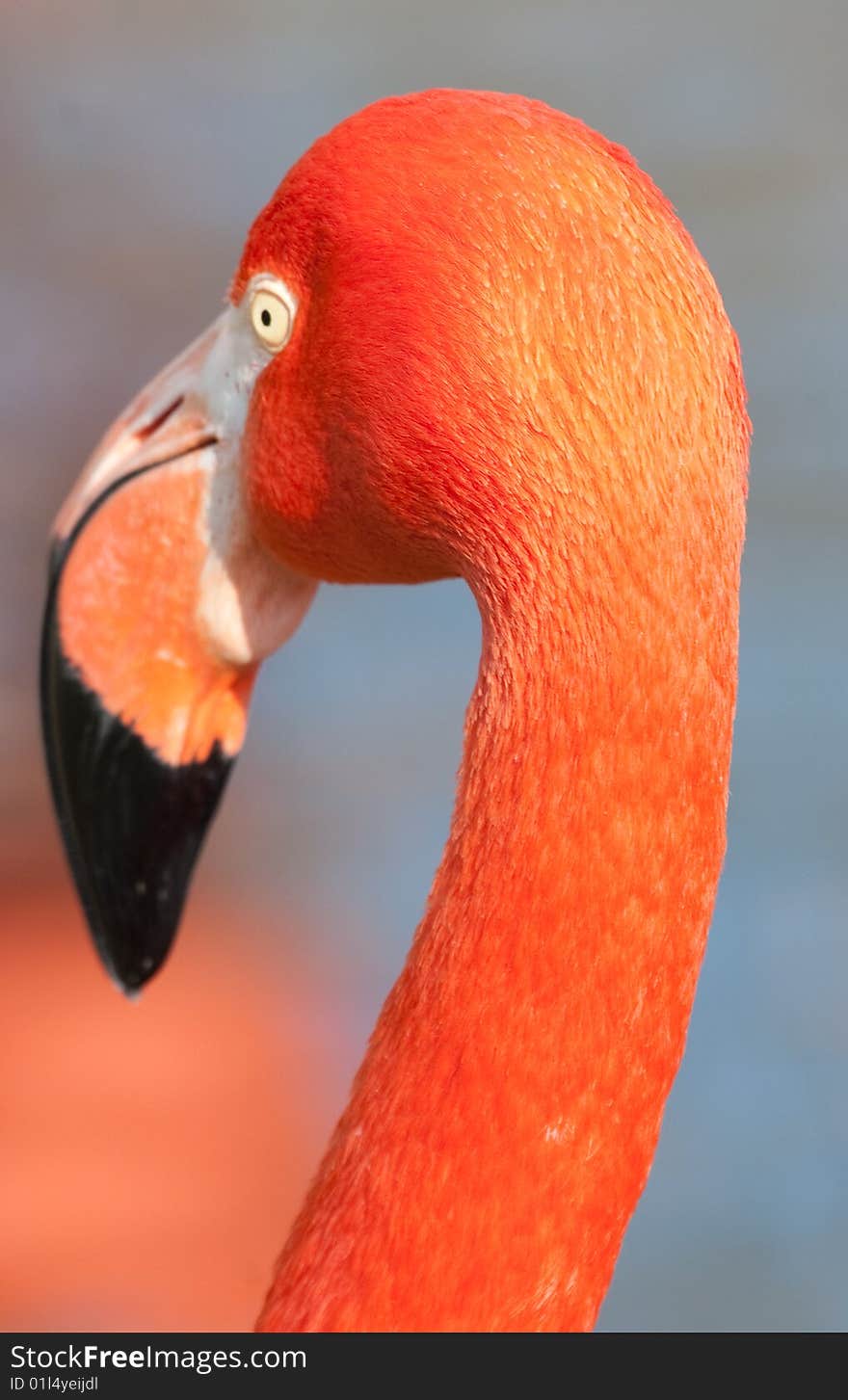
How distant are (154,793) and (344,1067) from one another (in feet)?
6.39

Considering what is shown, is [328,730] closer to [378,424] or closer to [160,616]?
[160,616]

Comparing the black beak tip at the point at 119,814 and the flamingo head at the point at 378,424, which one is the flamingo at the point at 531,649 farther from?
the black beak tip at the point at 119,814

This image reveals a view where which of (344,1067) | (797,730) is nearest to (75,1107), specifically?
(344,1067)

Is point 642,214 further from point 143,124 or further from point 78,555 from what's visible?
point 143,124

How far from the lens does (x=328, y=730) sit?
422 cm

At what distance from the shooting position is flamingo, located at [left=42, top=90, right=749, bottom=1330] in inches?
49.2

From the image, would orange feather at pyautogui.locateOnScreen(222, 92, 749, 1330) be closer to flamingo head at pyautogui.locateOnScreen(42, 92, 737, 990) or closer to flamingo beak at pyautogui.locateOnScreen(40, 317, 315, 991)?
flamingo head at pyautogui.locateOnScreen(42, 92, 737, 990)

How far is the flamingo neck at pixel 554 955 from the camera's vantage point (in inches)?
49.6

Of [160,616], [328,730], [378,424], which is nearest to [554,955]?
[378,424]

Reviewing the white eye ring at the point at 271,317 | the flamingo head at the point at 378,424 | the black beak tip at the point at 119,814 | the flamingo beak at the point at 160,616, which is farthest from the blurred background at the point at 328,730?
the white eye ring at the point at 271,317

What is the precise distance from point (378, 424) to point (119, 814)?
20.7 inches

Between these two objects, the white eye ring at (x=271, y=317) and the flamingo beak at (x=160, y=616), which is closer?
the white eye ring at (x=271, y=317)

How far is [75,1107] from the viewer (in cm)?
342

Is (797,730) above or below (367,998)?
above
